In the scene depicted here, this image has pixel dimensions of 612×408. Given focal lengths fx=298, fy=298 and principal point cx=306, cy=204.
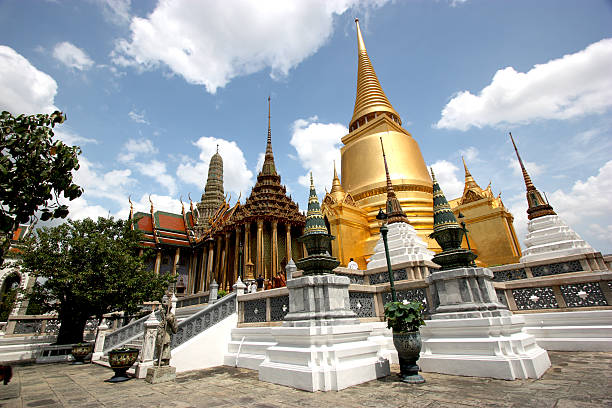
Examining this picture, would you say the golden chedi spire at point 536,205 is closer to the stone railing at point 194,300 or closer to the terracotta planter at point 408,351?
the terracotta planter at point 408,351

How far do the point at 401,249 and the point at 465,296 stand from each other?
16.7 feet

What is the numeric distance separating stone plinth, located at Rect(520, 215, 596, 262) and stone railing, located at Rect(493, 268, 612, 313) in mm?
3130

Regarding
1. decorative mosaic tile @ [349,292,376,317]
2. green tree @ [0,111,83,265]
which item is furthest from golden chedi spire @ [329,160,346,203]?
green tree @ [0,111,83,265]

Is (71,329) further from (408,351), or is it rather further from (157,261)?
(157,261)

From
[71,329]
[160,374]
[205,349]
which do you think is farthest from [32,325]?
[160,374]

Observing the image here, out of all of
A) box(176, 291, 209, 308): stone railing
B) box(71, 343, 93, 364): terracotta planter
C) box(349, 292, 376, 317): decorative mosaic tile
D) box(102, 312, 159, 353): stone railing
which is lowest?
box(71, 343, 93, 364): terracotta planter

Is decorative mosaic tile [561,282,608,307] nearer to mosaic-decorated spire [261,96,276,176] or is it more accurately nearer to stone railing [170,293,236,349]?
stone railing [170,293,236,349]

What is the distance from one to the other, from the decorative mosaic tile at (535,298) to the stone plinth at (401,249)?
2.62m

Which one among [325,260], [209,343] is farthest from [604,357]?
[209,343]

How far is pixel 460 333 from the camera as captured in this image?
16.3 feet

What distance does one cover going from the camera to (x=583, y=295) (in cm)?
675

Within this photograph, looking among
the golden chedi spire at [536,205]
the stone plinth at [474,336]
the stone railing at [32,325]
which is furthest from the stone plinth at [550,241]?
the stone railing at [32,325]

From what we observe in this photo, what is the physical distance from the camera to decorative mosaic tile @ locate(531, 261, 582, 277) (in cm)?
867

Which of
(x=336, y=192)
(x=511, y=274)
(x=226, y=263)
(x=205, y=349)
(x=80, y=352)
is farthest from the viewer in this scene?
(x=226, y=263)
